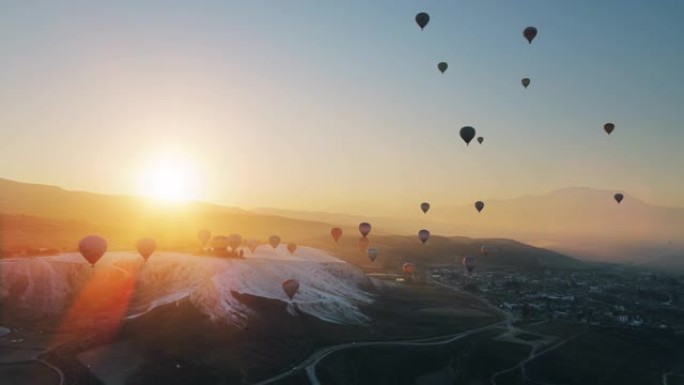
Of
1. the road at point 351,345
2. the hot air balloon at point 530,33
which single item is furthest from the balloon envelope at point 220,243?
the hot air balloon at point 530,33

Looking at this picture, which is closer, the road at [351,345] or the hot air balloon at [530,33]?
the road at [351,345]

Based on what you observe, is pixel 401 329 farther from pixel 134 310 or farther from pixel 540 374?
pixel 134 310

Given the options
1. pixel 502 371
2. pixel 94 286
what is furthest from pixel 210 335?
pixel 502 371

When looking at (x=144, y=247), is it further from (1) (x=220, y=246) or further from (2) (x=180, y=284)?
(1) (x=220, y=246)

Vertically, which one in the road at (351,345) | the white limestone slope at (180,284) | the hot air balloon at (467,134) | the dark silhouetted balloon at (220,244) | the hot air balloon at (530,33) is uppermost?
the hot air balloon at (530,33)

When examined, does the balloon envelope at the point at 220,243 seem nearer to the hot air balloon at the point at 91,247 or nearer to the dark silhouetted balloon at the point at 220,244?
the dark silhouetted balloon at the point at 220,244

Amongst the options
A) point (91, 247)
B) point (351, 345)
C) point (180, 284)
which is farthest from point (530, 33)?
point (180, 284)

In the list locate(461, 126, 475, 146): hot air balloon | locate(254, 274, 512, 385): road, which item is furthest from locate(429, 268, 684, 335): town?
locate(461, 126, 475, 146): hot air balloon
